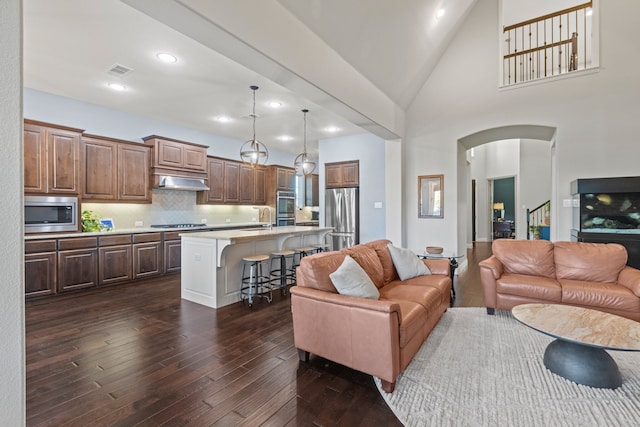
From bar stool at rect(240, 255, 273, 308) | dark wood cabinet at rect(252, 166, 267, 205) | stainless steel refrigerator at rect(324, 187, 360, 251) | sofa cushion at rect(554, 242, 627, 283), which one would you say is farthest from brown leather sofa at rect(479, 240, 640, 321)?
dark wood cabinet at rect(252, 166, 267, 205)

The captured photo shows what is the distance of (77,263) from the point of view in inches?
179

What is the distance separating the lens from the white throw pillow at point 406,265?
11.5 ft

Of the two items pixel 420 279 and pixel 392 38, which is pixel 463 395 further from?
pixel 392 38

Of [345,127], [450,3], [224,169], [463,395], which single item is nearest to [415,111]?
[345,127]

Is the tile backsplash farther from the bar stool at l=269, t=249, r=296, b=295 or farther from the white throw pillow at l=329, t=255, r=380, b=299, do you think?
the white throw pillow at l=329, t=255, r=380, b=299

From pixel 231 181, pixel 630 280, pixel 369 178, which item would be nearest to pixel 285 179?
pixel 231 181

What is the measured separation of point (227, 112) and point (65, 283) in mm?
3766

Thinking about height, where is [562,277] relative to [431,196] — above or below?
below

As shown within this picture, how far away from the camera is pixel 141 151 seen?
563cm

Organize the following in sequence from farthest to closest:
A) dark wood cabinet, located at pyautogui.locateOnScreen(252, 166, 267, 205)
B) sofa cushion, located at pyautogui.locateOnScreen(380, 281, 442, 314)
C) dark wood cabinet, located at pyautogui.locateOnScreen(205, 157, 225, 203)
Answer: dark wood cabinet, located at pyautogui.locateOnScreen(252, 166, 267, 205)
dark wood cabinet, located at pyautogui.locateOnScreen(205, 157, 225, 203)
sofa cushion, located at pyautogui.locateOnScreen(380, 281, 442, 314)

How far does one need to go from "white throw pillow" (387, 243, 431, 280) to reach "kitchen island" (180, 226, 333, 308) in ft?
5.79

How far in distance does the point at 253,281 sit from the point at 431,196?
377cm

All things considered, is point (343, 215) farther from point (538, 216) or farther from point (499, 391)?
point (538, 216)

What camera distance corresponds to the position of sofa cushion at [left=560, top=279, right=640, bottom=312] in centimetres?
287
